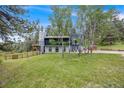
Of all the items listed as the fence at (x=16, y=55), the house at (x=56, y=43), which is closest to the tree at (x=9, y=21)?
the fence at (x=16, y=55)

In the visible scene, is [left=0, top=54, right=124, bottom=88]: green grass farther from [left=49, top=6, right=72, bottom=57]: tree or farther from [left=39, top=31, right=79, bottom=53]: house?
[left=49, top=6, right=72, bottom=57]: tree

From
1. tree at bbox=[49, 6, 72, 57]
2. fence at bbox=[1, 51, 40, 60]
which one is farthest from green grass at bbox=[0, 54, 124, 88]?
tree at bbox=[49, 6, 72, 57]

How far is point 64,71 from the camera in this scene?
2701 millimetres

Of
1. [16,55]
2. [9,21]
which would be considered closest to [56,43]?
[16,55]

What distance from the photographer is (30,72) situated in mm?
2727

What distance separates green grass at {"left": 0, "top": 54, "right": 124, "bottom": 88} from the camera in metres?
2.64


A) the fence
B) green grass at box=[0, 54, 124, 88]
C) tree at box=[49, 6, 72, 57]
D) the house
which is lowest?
green grass at box=[0, 54, 124, 88]

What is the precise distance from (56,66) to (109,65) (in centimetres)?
62

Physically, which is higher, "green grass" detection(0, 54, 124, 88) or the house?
the house

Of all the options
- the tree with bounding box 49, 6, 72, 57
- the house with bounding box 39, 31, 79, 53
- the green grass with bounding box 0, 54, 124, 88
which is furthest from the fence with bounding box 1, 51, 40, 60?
the tree with bounding box 49, 6, 72, 57

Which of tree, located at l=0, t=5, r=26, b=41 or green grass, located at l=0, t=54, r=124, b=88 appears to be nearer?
green grass, located at l=0, t=54, r=124, b=88
